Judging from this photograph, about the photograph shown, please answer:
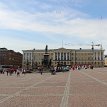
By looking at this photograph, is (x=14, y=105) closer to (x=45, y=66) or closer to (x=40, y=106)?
(x=40, y=106)

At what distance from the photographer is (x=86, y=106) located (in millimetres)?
13797

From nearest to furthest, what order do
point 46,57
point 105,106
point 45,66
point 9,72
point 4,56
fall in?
point 105,106 → point 9,72 → point 45,66 → point 46,57 → point 4,56

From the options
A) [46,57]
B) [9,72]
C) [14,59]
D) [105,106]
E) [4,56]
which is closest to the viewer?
[105,106]

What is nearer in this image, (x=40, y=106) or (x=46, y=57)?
(x=40, y=106)

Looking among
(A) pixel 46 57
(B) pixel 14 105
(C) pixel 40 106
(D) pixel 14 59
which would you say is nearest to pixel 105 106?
(C) pixel 40 106

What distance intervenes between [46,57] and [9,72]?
29.6 m

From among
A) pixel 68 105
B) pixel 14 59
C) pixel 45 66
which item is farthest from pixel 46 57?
pixel 14 59

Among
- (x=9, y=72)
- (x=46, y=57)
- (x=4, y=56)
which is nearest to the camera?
(x=9, y=72)

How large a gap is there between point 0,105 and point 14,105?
0.57 m

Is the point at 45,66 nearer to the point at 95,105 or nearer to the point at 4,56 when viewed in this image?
the point at 95,105

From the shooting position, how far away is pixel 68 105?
46.8ft

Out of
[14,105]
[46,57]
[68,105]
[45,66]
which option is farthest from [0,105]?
[46,57]

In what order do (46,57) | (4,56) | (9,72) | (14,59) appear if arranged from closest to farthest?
(9,72)
(46,57)
(4,56)
(14,59)

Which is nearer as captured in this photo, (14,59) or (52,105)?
(52,105)
